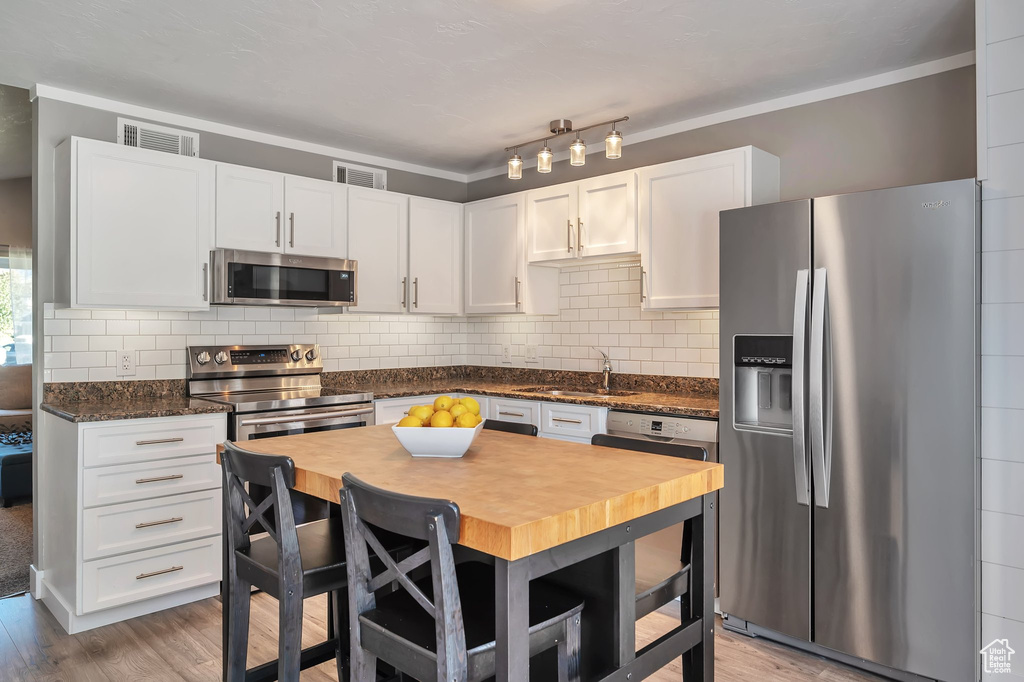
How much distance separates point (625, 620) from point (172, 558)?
2492mm

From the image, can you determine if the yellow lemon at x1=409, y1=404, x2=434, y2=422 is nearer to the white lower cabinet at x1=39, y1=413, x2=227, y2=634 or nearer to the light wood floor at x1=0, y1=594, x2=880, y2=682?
the light wood floor at x1=0, y1=594, x2=880, y2=682

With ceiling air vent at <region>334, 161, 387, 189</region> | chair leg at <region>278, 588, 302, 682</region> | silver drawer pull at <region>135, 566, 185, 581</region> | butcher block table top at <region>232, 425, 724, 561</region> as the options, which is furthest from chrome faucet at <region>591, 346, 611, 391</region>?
chair leg at <region>278, 588, 302, 682</region>

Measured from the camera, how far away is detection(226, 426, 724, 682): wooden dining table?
1.29 m

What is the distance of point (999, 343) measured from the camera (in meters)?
2.40

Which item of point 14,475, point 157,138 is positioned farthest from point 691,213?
point 14,475

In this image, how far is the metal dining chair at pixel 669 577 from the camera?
1731mm

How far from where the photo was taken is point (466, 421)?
76.0 inches

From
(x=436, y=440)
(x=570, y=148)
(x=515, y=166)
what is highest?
(x=570, y=148)

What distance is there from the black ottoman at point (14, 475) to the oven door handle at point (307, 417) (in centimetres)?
292

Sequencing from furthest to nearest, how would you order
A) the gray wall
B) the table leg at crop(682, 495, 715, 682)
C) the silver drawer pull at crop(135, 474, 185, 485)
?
the silver drawer pull at crop(135, 474, 185, 485) → the gray wall → the table leg at crop(682, 495, 715, 682)

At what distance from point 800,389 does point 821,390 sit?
0.25 ft

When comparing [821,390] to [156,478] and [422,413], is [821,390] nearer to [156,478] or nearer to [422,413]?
[422,413]

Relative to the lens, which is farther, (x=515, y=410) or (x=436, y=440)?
(x=515, y=410)

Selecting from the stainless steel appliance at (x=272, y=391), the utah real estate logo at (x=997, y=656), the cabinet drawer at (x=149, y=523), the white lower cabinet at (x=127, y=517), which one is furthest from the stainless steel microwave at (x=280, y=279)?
the utah real estate logo at (x=997, y=656)
